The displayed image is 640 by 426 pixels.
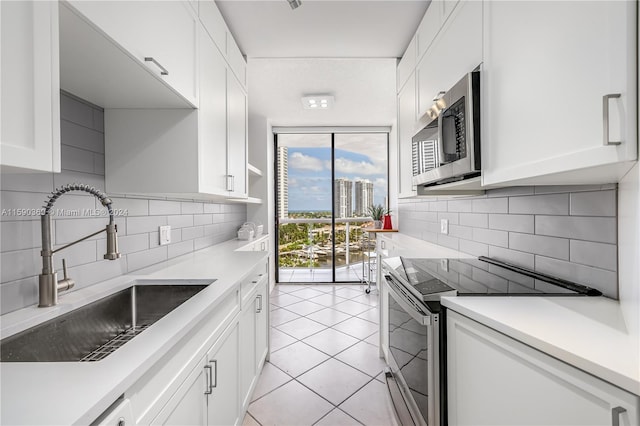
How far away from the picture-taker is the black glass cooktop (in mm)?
1150

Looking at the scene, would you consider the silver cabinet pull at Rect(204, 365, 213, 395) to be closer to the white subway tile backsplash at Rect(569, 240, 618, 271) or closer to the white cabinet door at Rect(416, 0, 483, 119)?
the white subway tile backsplash at Rect(569, 240, 618, 271)

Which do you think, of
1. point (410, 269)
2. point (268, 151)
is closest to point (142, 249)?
point (410, 269)

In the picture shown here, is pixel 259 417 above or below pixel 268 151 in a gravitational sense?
below

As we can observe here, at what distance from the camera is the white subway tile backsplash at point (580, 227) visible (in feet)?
3.49

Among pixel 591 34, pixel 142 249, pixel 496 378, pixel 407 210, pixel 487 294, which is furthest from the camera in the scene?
pixel 407 210

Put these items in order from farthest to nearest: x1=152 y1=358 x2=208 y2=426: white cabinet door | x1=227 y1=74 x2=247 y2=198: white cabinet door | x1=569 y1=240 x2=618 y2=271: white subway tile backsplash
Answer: x1=227 y1=74 x2=247 y2=198: white cabinet door → x1=569 y1=240 x2=618 y2=271: white subway tile backsplash → x1=152 y1=358 x2=208 y2=426: white cabinet door

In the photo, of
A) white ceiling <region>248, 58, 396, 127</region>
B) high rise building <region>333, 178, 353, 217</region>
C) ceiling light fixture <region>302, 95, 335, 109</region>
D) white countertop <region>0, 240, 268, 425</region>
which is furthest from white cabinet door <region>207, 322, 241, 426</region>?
high rise building <region>333, 178, 353, 217</region>

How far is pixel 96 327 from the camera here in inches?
45.6

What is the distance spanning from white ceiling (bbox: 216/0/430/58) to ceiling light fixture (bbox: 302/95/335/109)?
895 millimetres

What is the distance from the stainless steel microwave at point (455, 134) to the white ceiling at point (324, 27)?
76 centimetres

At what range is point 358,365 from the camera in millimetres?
2320

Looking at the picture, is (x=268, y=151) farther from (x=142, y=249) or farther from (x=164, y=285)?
(x=164, y=285)

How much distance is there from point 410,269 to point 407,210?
2.29m

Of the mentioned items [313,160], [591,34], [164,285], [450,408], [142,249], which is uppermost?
[313,160]
